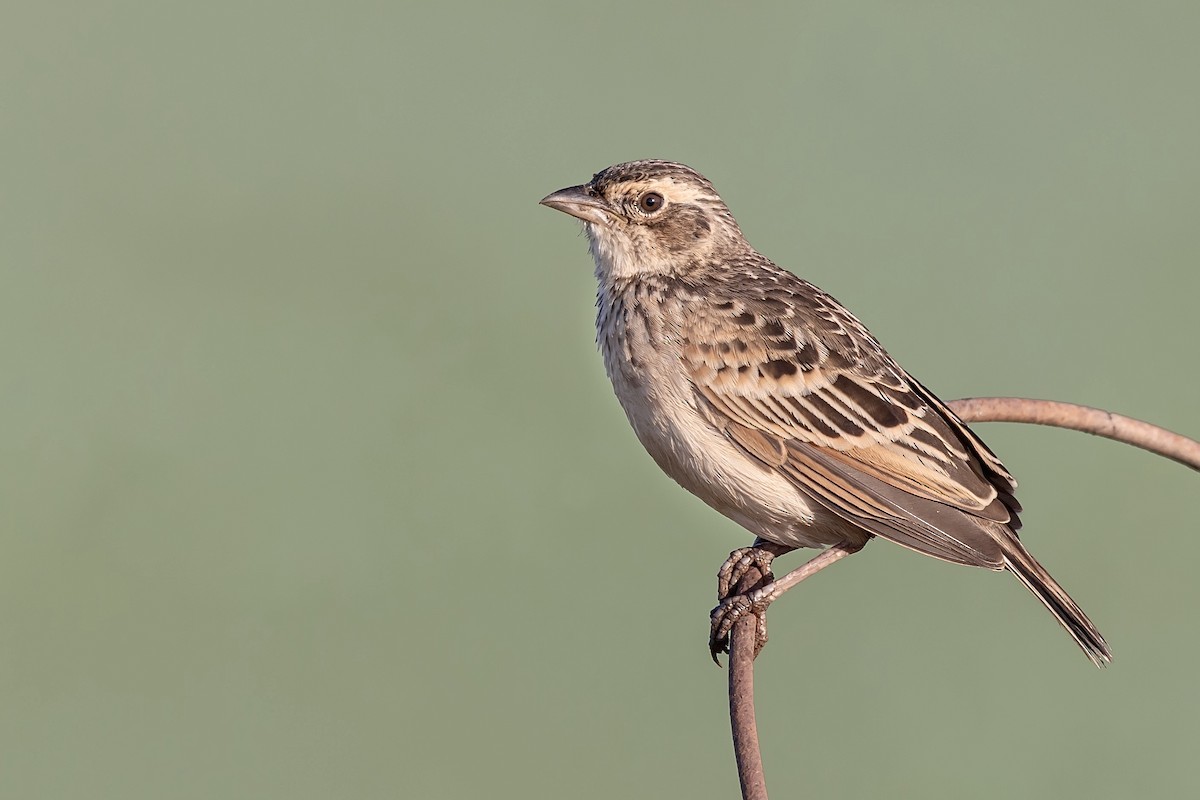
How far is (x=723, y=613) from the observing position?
633 centimetres

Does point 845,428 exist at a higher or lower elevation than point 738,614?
higher

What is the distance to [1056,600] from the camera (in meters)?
5.80

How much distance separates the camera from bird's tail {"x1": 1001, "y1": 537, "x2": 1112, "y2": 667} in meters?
5.71

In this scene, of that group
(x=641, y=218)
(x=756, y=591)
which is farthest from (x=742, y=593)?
(x=641, y=218)

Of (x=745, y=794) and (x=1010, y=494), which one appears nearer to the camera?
(x=745, y=794)

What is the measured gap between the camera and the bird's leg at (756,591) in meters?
6.18

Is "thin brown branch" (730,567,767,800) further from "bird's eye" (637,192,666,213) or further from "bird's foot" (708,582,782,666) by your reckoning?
"bird's eye" (637,192,666,213)

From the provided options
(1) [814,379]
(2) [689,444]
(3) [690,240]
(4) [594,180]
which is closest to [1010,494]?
(1) [814,379]

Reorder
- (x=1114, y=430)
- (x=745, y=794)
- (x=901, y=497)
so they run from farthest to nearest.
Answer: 1. (x=901, y=497)
2. (x=1114, y=430)
3. (x=745, y=794)

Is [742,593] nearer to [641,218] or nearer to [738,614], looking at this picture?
[738,614]

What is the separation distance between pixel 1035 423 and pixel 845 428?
85 cm

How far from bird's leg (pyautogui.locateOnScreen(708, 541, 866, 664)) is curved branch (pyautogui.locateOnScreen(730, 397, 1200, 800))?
0.17 m

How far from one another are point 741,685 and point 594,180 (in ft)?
10.5

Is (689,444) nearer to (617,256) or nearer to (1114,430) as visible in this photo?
(617,256)
